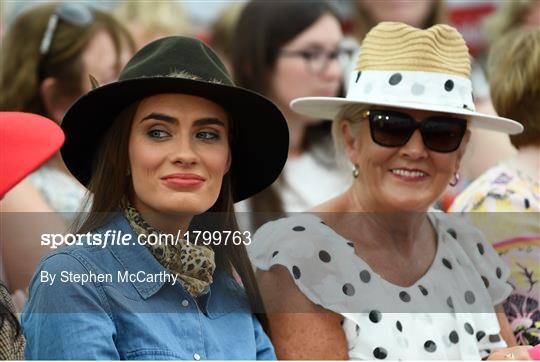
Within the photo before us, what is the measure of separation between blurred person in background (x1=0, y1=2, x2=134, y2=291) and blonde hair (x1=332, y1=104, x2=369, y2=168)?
3.08ft

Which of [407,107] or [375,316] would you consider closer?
[375,316]

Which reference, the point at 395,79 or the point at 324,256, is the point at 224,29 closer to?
the point at 395,79

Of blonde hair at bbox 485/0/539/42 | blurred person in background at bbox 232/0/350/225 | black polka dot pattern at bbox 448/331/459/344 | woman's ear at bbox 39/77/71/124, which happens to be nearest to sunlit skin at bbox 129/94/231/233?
black polka dot pattern at bbox 448/331/459/344

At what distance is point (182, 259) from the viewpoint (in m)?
2.71

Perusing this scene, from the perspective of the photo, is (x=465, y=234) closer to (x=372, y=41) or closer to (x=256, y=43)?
(x=372, y=41)

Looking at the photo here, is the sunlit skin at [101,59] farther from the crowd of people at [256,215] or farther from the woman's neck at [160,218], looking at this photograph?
the woman's neck at [160,218]

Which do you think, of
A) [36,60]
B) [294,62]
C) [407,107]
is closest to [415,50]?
[407,107]

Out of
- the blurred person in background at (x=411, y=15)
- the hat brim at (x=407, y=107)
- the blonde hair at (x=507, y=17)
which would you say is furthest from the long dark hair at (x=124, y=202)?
the blonde hair at (x=507, y=17)

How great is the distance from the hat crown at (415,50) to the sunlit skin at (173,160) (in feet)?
2.19

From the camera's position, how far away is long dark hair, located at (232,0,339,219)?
4.52 meters

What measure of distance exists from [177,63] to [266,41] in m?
1.83

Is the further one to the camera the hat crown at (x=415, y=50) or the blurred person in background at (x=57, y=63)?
the blurred person in background at (x=57, y=63)

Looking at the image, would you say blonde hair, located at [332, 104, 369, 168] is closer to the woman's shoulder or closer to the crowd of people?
the crowd of people

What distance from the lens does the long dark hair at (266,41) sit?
4.52 metres
